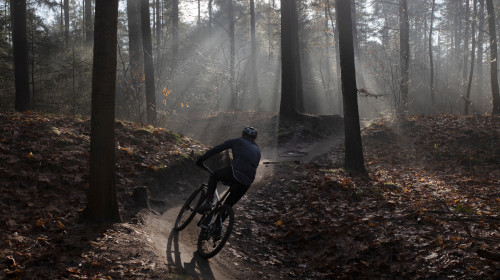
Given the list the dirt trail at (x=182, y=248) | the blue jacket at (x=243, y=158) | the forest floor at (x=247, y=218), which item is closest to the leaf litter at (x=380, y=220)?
the forest floor at (x=247, y=218)

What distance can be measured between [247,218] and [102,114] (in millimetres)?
4104

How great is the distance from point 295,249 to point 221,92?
2337 centimetres

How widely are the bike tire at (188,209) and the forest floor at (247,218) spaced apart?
0.21 metres

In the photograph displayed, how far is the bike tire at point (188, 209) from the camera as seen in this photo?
6.67 metres

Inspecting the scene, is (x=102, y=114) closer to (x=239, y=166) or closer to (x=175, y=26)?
(x=239, y=166)

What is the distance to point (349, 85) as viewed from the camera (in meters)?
10.6

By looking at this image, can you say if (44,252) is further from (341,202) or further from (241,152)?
(341,202)

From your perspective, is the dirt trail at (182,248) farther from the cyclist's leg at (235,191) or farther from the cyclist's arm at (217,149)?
the cyclist's arm at (217,149)

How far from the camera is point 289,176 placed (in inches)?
409

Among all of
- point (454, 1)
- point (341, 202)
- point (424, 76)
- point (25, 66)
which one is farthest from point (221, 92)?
point (454, 1)

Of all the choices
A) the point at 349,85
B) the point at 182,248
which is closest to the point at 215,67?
the point at 349,85

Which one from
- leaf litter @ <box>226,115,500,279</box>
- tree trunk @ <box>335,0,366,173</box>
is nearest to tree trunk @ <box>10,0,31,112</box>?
leaf litter @ <box>226,115,500,279</box>

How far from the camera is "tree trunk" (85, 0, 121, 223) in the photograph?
539cm

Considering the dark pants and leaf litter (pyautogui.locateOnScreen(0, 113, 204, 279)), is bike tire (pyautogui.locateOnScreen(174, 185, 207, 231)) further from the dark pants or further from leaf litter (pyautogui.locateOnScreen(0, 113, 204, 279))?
leaf litter (pyautogui.locateOnScreen(0, 113, 204, 279))
